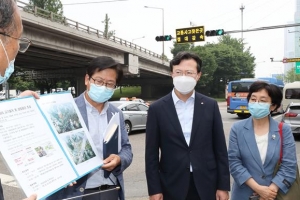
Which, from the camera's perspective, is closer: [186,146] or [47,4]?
[186,146]

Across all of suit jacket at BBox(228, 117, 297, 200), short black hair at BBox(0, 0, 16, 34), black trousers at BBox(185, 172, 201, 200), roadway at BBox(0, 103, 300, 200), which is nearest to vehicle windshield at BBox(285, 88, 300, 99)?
roadway at BBox(0, 103, 300, 200)

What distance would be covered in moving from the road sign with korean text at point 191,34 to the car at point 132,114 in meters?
7.97

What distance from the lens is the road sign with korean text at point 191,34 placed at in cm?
1867

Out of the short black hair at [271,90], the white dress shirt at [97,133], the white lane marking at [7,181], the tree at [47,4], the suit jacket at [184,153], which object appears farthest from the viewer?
the tree at [47,4]

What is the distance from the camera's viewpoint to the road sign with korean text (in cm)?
1867

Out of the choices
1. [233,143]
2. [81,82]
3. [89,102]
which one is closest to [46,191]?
[89,102]

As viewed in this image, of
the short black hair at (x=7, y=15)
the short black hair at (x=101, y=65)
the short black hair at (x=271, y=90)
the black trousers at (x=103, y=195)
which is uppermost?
the short black hair at (x=7, y=15)

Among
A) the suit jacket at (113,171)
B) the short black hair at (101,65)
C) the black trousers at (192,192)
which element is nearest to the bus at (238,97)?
the black trousers at (192,192)

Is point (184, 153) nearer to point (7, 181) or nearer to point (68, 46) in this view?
point (7, 181)

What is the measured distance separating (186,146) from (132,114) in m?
9.45

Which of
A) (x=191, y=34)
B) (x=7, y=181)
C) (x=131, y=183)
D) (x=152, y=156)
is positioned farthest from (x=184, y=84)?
(x=191, y=34)

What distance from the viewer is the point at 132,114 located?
39.5 feet

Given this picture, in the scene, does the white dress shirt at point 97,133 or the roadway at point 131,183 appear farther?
the roadway at point 131,183

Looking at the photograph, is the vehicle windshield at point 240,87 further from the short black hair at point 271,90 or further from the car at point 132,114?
the short black hair at point 271,90
